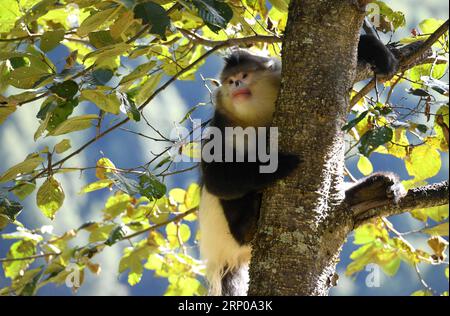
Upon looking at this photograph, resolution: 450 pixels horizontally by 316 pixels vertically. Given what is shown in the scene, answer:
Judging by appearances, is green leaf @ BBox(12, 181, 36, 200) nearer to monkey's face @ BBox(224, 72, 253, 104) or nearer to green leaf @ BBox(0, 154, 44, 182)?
green leaf @ BBox(0, 154, 44, 182)

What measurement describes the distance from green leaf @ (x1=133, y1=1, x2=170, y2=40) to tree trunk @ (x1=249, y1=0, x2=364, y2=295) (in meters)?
0.55

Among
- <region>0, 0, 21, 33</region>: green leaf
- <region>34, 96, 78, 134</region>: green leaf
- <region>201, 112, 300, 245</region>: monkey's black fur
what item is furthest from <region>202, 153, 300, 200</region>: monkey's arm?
<region>0, 0, 21, 33</region>: green leaf

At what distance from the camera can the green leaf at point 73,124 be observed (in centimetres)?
204

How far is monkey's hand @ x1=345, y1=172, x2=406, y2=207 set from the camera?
2.29 meters

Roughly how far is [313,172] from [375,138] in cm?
31

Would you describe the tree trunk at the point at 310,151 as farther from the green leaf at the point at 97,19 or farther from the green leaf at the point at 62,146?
the green leaf at the point at 62,146

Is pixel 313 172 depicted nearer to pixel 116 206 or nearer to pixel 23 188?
pixel 23 188

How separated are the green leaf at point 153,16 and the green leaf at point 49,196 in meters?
0.81

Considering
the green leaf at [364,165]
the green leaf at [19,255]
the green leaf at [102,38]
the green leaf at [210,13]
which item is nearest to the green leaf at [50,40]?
the green leaf at [102,38]

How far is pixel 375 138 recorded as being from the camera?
1820mm

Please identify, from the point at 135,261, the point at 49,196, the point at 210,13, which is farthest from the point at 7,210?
the point at 135,261

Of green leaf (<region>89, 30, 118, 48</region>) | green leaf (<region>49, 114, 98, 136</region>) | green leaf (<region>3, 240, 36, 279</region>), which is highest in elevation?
green leaf (<region>89, 30, 118, 48</region>)

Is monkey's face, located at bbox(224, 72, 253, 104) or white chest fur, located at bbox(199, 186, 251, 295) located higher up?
monkey's face, located at bbox(224, 72, 253, 104)
